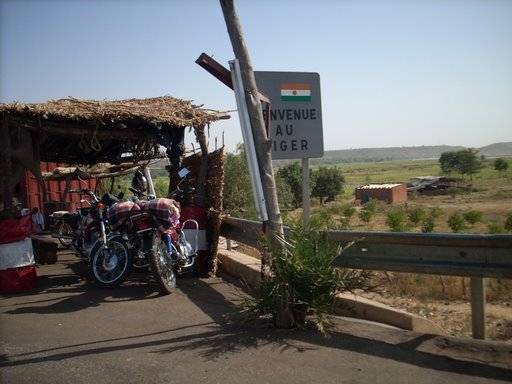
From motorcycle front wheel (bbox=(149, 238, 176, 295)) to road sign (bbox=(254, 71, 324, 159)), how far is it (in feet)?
7.12

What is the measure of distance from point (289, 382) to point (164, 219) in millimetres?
4011

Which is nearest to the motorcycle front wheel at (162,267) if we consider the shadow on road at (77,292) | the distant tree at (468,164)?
the shadow on road at (77,292)

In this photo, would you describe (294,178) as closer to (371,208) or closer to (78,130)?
(371,208)

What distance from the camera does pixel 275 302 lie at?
16.5 feet

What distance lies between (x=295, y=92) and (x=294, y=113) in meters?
0.26

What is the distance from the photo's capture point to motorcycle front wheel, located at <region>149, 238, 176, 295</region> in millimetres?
6801

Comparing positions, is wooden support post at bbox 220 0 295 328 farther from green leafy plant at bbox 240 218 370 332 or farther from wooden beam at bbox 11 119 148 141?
wooden beam at bbox 11 119 148 141

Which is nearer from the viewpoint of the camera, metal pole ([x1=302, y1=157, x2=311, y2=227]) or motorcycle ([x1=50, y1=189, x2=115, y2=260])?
metal pole ([x1=302, y1=157, x2=311, y2=227])

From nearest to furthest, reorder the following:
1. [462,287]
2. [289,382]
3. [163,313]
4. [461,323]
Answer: [289,382] < [163,313] < [461,323] < [462,287]

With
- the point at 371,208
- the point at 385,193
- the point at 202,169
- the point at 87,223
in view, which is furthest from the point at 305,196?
the point at 385,193

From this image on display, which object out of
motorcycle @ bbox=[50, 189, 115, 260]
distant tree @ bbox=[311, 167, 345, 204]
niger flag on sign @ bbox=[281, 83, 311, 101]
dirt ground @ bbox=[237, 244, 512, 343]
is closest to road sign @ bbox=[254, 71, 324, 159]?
niger flag on sign @ bbox=[281, 83, 311, 101]

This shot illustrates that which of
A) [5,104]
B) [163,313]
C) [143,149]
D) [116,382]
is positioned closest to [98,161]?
[143,149]

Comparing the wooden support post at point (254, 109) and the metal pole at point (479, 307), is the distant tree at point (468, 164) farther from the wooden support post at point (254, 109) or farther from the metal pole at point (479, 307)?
the wooden support post at point (254, 109)

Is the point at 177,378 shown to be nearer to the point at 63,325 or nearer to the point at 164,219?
the point at 63,325
